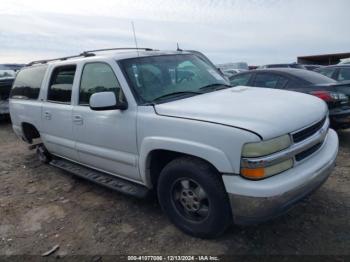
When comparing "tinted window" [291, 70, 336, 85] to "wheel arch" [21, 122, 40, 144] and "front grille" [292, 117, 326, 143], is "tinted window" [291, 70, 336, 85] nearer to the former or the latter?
"front grille" [292, 117, 326, 143]

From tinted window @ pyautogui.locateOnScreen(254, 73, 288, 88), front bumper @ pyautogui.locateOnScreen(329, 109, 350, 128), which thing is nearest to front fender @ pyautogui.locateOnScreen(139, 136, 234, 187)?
front bumper @ pyautogui.locateOnScreen(329, 109, 350, 128)

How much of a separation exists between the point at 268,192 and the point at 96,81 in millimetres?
2433

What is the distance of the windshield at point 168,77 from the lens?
366cm

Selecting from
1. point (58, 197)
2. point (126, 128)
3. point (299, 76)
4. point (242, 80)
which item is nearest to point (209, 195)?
point (126, 128)

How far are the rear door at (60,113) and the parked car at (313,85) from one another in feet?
9.03

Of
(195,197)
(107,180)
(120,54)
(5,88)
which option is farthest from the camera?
(5,88)

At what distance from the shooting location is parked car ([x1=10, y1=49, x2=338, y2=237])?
275 cm

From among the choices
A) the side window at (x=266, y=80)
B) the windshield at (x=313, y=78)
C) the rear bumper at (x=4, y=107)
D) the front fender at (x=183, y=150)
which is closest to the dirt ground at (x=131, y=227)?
the front fender at (x=183, y=150)

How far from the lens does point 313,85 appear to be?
20.8ft

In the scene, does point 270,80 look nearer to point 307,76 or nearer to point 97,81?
point 307,76

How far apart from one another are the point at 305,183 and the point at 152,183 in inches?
61.0

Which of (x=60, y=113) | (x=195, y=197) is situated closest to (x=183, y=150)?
(x=195, y=197)

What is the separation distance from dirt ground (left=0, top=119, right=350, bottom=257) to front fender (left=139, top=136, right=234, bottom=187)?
61cm

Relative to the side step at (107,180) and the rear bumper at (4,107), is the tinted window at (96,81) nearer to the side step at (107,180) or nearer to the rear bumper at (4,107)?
the side step at (107,180)
